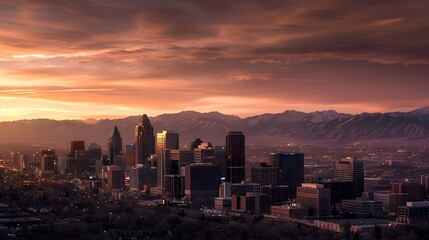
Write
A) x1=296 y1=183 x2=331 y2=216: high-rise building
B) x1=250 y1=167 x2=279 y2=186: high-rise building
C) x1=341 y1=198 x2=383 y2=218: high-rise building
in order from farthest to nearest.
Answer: x1=250 y1=167 x2=279 y2=186: high-rise building, x1=296 y1=183 x2=331 y2=216: high-rise building, x1=341 y1=198 x2=383 y2=218: high-rise building

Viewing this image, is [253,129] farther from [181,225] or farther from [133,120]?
[181,225]

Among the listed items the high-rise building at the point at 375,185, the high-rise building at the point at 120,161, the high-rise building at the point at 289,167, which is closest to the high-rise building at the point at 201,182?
the high-rise building at the point at 289,167

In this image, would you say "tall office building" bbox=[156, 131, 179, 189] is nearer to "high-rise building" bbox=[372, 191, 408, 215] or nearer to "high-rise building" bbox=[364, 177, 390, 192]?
"high-rise building" bbox=[364, 177, 390, 192]

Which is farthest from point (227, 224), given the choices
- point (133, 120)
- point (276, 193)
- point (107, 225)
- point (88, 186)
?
point (133, 120)

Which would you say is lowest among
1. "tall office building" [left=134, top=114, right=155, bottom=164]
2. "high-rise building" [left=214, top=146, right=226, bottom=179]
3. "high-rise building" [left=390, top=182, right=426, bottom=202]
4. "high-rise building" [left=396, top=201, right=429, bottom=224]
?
"high-rise building" [left=396, top=201, right=429, bottom=224]

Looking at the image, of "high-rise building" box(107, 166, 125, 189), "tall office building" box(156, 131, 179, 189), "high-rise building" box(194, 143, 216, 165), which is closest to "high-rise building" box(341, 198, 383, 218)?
"high-rise building" box(194, 143, 216, 165)

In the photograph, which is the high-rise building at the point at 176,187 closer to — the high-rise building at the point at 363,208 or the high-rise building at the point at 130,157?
the high-rise building at the point at 363,208
